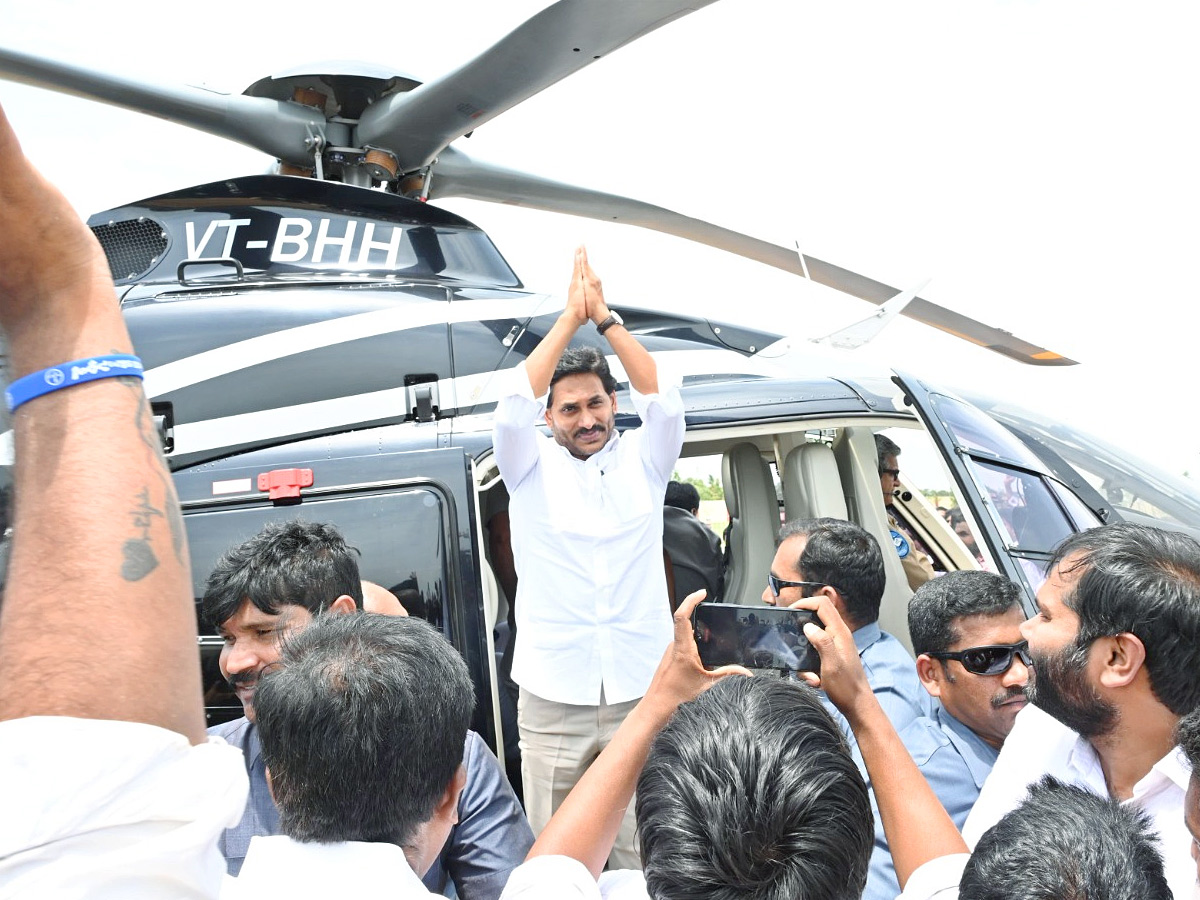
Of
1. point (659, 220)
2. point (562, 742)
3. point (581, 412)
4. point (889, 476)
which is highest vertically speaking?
point (659, 220)

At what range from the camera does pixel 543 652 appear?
10.2 feet

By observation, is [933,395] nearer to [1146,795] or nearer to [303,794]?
[1146,795]

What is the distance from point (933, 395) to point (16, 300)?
347 cm

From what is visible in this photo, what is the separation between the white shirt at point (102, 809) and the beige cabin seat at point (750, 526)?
384 cm

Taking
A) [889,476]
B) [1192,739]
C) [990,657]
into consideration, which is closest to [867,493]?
[889,476]

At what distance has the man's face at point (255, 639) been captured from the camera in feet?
7.24

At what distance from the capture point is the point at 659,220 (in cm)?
558

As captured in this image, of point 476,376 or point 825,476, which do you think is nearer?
point 476,376

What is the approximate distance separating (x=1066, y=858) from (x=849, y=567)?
1.68m

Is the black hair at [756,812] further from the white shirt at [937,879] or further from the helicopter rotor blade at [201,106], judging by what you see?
the helicopter rotor blade at [201,106]

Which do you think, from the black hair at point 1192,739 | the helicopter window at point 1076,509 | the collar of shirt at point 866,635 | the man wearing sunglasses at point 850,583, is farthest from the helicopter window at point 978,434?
the black hair at point 1192,739

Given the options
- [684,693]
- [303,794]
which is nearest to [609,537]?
[684,693]

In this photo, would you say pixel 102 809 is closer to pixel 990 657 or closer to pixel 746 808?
pixel 746 808

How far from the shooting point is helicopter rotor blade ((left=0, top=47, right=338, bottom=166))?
4.39m
